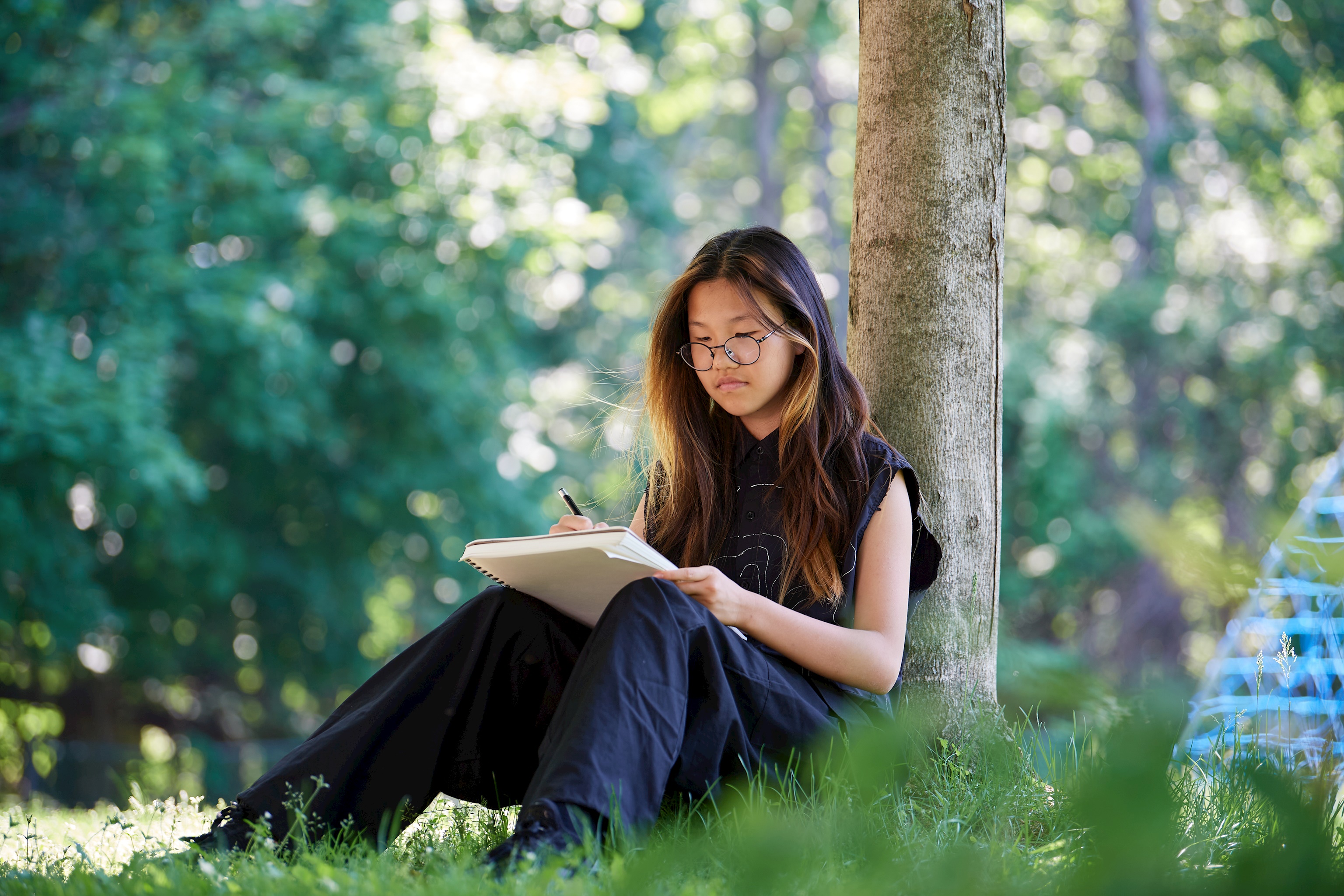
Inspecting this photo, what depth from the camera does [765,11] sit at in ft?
43.8

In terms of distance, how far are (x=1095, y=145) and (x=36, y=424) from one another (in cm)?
1189

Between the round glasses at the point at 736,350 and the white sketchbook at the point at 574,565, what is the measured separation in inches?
23.9

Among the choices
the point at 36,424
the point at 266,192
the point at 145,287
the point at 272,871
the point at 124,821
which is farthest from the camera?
the point at 266,192

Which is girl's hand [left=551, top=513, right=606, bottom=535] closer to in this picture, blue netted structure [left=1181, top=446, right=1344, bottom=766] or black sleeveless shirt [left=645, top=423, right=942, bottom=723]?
black sleeveless shirt [left=645, top=423, right=942, bottom=723]

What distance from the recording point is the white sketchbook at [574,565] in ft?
6.60

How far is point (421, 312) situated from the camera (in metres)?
9.53

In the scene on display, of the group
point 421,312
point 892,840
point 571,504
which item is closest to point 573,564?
point 571,504

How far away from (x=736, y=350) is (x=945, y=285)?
0.59 meters

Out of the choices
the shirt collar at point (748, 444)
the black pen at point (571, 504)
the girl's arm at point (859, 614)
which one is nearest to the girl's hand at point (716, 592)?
the girl's arm at point (859, 614)

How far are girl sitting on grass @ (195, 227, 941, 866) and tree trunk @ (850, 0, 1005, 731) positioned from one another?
22 centimetres

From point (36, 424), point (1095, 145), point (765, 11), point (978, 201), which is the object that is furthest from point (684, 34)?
point (978, 201)

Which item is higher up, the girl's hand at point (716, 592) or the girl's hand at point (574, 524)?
the girl's hand at point (574, 524)

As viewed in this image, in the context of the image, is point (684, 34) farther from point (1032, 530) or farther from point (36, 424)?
point (36, 424)

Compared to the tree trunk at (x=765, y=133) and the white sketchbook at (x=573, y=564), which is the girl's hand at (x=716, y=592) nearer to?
the white sketchbook at (x=573, y=564)
